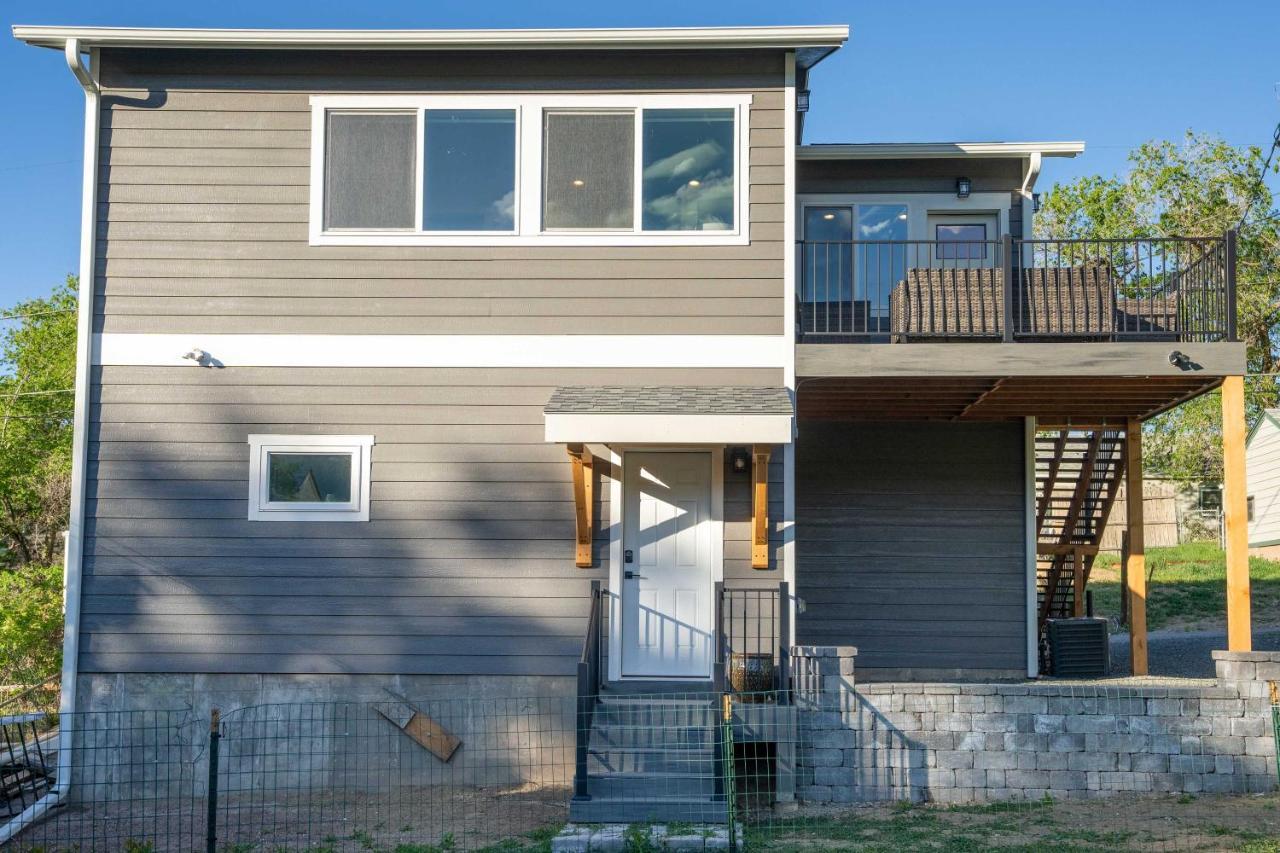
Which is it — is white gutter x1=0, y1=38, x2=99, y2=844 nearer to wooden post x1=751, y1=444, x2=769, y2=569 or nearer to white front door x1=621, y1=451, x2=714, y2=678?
white front door x1=621, y1=451, x2=714, y2=678

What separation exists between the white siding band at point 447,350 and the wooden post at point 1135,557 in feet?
13.7

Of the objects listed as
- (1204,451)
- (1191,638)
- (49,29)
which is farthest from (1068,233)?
(49,29)

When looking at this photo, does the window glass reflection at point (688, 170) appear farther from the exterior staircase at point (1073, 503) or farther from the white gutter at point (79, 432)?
the exterior staircase at point (1073, 503)

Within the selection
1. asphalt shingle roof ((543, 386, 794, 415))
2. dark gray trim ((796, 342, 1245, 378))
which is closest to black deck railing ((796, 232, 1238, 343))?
dark gray trim ((796, 342, 1245, 378))

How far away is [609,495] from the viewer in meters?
9.19

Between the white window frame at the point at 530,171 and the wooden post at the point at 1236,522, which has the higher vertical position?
the white window frame at the point at 530,171

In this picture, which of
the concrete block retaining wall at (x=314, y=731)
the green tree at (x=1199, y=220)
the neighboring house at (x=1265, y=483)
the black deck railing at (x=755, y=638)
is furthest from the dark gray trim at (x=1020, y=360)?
the green tree at (x=1199, y=220)

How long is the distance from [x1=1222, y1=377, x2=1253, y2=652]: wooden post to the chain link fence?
2.56 feet

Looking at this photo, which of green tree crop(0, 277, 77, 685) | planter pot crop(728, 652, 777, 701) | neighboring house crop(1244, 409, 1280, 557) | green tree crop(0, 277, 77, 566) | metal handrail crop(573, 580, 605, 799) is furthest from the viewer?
neighboring house crop(1244, 409, 1280, 557)

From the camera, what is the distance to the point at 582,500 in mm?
8828

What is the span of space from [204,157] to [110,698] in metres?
4.33

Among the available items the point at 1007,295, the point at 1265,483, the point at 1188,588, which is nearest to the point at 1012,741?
the point at 1007,295

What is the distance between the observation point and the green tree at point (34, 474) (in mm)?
13500

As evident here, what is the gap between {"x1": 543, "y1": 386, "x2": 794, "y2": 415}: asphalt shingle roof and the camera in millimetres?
8305
